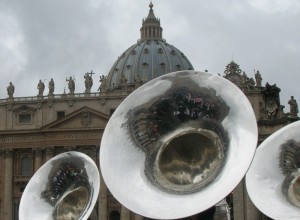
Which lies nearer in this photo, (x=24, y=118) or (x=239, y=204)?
(x=239, y=204)

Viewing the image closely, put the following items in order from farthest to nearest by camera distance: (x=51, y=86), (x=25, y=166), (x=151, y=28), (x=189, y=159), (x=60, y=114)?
(x=151, y=28), (x=51, y=86), (x=60, y=114), (x=25, y=166), (x=189, y=159)

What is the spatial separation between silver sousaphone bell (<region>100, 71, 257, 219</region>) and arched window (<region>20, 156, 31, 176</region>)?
40850 millimetres

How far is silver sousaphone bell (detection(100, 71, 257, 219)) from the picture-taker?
27.0ft

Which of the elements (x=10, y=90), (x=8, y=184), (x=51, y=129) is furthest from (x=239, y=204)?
(x=10, y=90)

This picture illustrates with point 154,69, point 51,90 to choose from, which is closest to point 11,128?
point 51,90

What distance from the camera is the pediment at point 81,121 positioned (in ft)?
158

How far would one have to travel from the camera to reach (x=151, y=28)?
3568 inches

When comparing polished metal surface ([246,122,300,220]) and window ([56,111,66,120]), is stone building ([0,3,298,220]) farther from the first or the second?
polished metal surface ([246,122,300,220])

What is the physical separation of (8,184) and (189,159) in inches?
1626

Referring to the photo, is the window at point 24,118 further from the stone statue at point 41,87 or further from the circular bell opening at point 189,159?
the circular bell opening at point 189,159

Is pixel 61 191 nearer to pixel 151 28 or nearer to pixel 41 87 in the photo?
pixel 41 87

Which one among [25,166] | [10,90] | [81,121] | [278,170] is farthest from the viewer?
[10,90]

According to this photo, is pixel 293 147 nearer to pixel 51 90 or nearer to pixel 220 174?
pixel 220 174

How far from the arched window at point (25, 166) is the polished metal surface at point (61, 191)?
33593 mm
